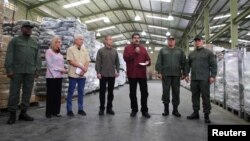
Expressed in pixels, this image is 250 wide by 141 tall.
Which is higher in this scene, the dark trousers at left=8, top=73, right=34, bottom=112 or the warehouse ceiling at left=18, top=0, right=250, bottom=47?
the warehouse ceiling at left=18, top=0, right=250, bottom=47

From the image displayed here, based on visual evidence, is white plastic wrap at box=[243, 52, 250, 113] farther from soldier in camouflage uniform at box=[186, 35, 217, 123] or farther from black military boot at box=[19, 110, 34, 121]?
black military boot at box=[19, 110, 34, 121]

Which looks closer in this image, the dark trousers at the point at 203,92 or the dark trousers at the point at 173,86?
the dark trousers at the point at 203,92

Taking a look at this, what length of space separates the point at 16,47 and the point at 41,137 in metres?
1.98

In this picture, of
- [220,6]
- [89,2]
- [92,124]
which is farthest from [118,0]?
[92,124]

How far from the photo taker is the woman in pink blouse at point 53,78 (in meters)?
5.60

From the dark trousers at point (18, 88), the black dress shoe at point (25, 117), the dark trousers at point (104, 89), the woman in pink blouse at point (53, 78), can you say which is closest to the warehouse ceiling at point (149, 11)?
the dark trousers at point (104, 89)

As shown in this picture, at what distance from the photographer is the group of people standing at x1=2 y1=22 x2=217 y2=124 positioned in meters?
5.01

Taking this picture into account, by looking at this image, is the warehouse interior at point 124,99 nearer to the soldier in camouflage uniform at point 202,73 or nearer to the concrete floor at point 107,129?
the concrete floor at point 107,129

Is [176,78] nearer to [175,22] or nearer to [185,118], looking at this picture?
[185,118]

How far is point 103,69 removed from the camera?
19.9 ft

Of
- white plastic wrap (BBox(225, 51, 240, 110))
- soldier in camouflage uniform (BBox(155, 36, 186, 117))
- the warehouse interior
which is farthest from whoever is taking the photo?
white plastic wrap (BBox(225, 51, 240, 110))

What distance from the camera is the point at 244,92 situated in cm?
566

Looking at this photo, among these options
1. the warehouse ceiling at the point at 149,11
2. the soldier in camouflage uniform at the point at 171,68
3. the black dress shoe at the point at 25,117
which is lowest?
the black dress shoe at the point at 25,117

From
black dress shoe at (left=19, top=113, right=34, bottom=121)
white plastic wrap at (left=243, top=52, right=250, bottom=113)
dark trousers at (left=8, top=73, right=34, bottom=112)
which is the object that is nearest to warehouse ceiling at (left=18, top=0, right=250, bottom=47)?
white plastic wrap at (left=243, top=52, right=250, bottom=113)
